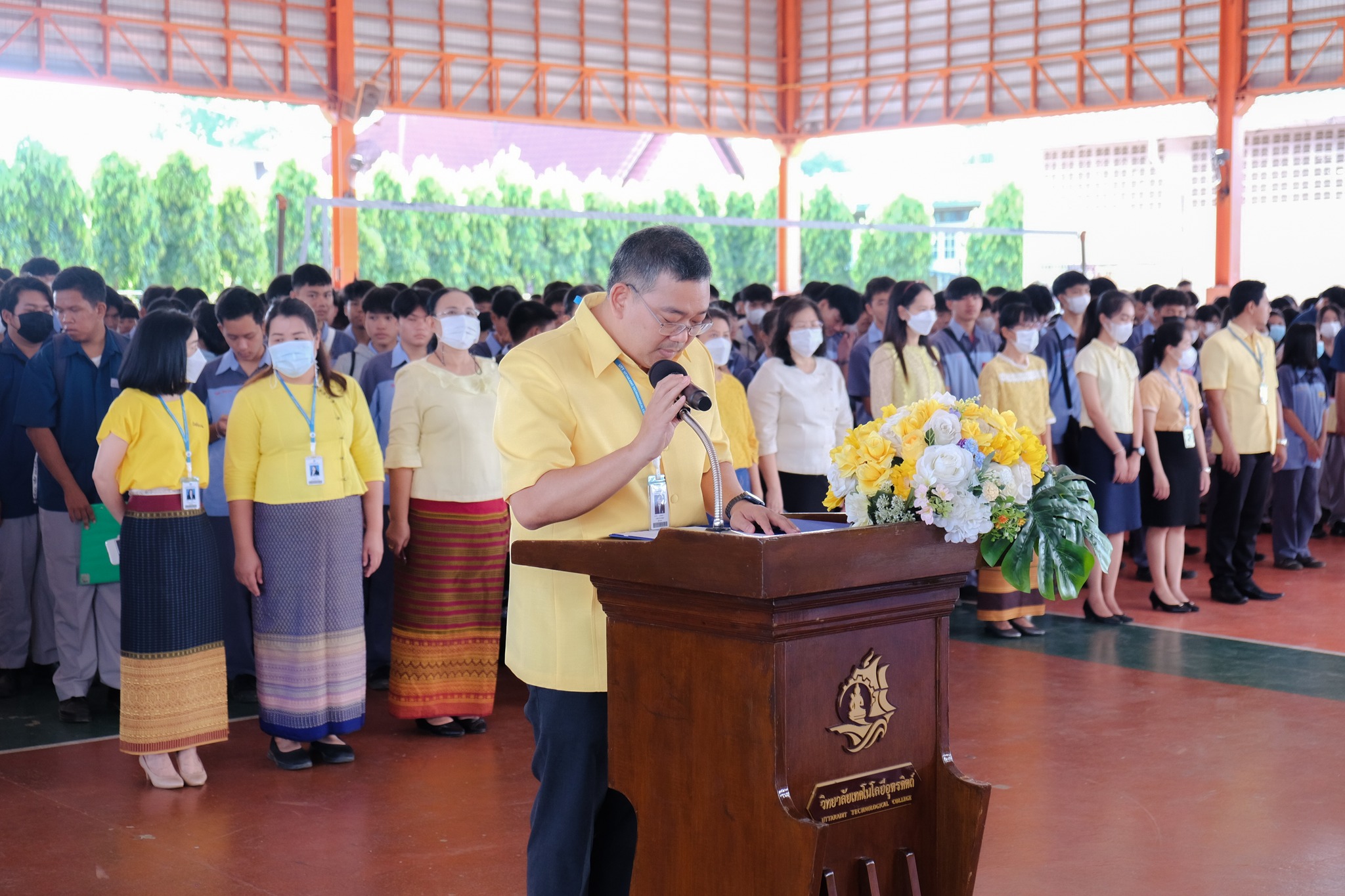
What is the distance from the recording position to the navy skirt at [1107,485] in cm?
628

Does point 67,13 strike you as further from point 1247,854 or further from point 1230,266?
point 1247,854

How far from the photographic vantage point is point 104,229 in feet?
67.2

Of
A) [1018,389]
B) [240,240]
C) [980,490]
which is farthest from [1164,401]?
[240,240]

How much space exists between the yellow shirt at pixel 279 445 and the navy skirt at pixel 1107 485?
11.5ft

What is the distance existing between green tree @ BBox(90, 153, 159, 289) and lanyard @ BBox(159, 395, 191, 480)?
17.5 m

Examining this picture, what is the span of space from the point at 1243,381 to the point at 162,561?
4984mm

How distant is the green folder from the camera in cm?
457

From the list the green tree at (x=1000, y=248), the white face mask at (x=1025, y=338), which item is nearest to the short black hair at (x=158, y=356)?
the white face mask at (x=1025, y=338)

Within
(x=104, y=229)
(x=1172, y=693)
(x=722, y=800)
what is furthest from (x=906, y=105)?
(x=722, y=800)

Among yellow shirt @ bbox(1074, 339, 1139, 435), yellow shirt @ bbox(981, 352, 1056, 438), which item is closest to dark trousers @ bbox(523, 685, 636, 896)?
yellow shirt @ bbox(981, 352, 1056, 438)

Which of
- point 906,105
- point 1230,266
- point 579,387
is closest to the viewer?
point 579,387

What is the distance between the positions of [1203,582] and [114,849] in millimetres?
5595

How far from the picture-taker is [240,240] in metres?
21.1

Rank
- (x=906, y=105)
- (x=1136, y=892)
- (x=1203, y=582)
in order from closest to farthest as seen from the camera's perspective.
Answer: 1. (x=1136, y=892)
2. (x=1203, y=582)
3. (x=906, y=105)
